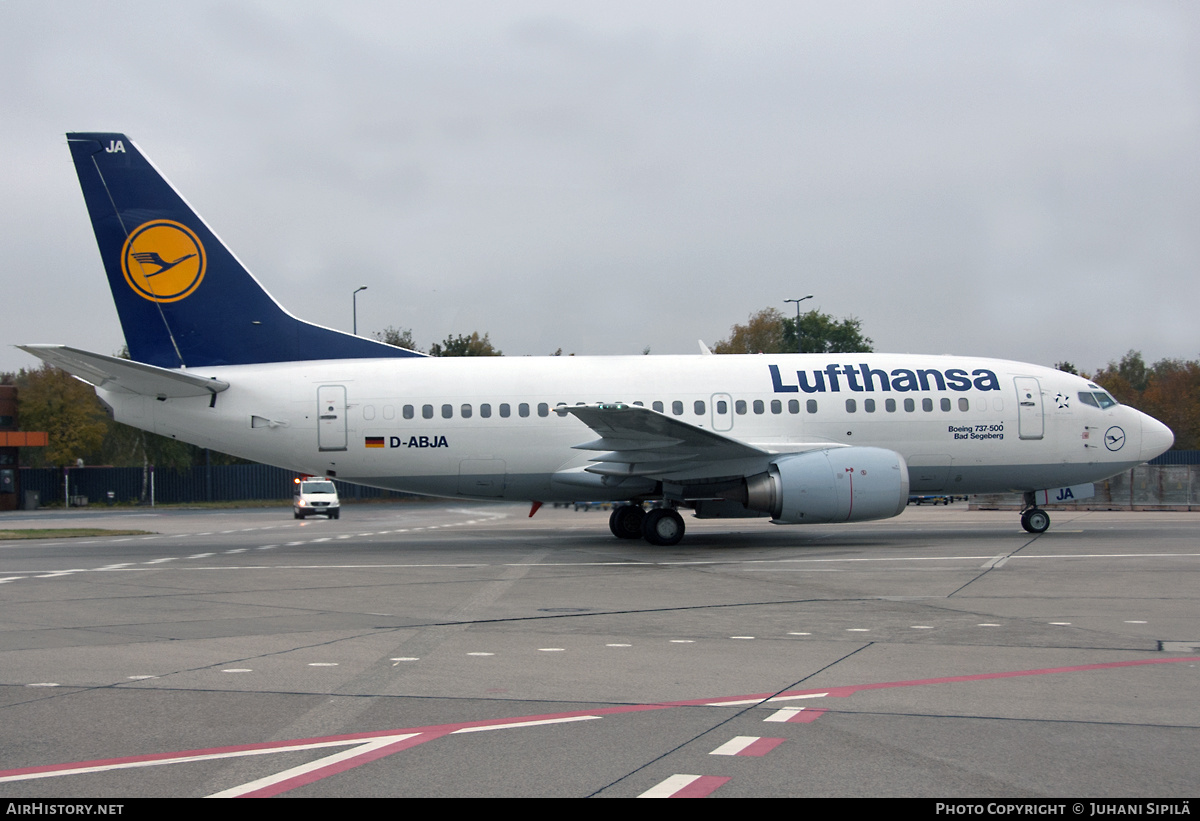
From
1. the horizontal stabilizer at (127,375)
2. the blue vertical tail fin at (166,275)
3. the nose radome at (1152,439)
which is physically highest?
the blue vertical tail fin at (166,275)

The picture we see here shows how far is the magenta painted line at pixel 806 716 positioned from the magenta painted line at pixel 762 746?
0.43 m

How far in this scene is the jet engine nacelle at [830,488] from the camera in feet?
56.3

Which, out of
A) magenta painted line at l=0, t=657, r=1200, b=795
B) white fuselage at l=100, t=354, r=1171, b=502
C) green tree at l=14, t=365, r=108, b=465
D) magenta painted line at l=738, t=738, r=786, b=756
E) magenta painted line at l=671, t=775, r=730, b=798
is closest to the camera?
magenta painted line at l=671, t=775, r=730, b=798

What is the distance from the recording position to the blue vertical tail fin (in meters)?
18.5

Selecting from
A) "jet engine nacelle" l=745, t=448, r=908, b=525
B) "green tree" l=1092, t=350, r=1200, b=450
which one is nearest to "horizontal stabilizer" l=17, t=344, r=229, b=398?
"jet engine nacelle" l=745, t=448, r=908, b=525

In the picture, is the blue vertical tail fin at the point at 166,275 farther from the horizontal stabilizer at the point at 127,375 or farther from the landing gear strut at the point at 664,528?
the landing gear strut at the point at 664,528

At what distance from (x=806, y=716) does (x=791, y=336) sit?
6725 centimetres

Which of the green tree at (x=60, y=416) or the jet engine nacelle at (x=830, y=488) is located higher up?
the green tree at (x=60, y=416)

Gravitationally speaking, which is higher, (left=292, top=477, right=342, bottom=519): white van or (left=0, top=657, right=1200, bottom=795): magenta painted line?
(left=0, top=657, right=1200, bottom=795): magenta painted line

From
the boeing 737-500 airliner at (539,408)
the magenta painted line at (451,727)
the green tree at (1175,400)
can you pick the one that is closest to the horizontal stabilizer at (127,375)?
the boeing 737-500 airliner at (539,408)

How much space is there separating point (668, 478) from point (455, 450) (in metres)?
4.25

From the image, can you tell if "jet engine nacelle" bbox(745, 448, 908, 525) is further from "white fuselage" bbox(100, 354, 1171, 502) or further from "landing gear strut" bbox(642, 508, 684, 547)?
"landing gear strut" bbox(642, 508, 684, 547)

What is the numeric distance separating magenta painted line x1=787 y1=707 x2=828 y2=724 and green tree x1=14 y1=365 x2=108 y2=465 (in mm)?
59518

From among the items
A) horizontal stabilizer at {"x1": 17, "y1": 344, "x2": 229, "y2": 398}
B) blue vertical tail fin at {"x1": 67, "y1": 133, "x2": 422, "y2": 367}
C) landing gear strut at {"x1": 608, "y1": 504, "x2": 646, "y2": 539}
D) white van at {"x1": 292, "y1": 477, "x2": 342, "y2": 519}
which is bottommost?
white van at {"x1": 292, "y1": 477, "x2": 342, "y2": 519}
